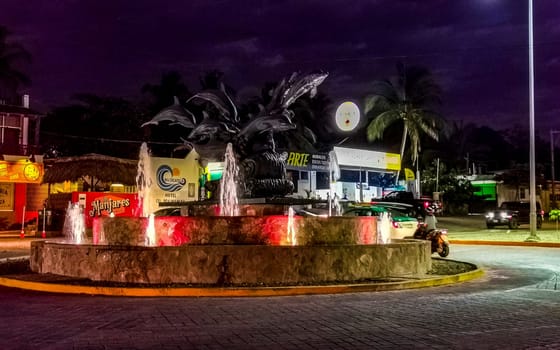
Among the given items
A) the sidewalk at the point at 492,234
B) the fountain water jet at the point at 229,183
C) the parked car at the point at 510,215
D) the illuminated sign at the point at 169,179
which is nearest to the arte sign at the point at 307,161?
the illuminated sign at the point at 169,179

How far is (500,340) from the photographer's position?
7527 mm

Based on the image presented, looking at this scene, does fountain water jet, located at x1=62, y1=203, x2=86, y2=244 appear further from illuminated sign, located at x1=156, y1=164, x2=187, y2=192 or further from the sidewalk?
the sidewalk

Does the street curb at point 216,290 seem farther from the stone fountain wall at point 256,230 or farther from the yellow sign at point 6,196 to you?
the yellow sign at point 6,196

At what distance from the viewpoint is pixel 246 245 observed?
12.5 m

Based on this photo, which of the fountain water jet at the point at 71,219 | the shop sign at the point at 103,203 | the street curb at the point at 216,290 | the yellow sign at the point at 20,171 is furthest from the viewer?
the yellow sign at the point at 20,171

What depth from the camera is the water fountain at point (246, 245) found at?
38.9 ft

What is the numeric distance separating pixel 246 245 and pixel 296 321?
3.95 meters

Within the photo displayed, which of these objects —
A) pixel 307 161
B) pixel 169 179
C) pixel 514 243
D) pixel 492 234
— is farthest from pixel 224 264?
pixel 307 161

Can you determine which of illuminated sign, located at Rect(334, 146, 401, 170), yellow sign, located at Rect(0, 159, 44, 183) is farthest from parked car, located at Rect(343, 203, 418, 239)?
yellow sign, located at Rect(0, 159, 44, 183)

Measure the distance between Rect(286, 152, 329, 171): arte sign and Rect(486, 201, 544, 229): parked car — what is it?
11.7 metres

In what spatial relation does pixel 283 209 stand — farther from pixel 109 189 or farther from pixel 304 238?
pixel 109 189

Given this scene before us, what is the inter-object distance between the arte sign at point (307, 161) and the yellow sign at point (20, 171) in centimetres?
1526

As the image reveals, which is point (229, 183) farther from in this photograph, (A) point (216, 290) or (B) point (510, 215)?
(B) point (510, 215)

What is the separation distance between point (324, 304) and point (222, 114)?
763 centimetres
